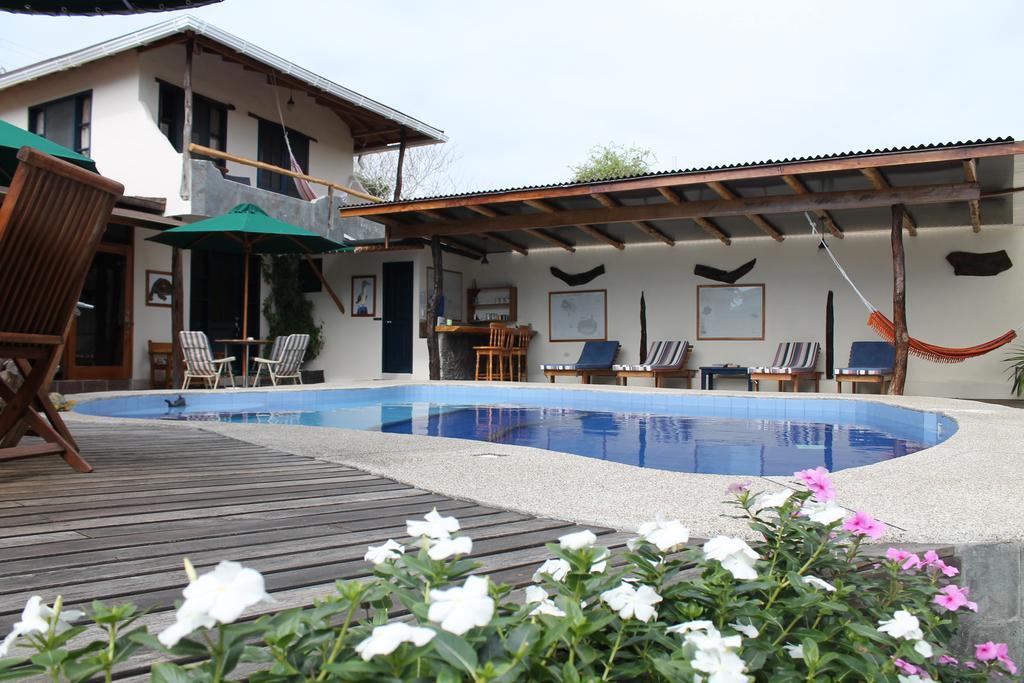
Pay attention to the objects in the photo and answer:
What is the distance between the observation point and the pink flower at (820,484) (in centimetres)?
141

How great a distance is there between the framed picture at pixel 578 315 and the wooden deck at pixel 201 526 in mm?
9367

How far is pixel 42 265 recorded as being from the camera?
2432 mm

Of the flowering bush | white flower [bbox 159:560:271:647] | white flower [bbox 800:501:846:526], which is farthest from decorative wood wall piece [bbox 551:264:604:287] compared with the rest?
white flower [bbox 159:560:271:647]

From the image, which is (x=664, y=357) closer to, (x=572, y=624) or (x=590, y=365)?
(x=590, y=365)

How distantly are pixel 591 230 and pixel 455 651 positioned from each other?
1043cm

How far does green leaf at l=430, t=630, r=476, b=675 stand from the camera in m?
0.79

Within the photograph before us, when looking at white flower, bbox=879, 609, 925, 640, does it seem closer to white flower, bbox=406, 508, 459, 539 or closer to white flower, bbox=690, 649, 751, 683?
white flower, bbox=690, 649, 751, 683

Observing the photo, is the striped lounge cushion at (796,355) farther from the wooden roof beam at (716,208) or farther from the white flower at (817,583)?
the white flower at (817,583)

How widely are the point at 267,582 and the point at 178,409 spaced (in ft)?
22.1

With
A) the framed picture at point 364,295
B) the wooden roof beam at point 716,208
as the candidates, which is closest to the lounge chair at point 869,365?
the wooden roof beam at point 716,208

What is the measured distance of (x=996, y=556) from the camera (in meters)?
1.90

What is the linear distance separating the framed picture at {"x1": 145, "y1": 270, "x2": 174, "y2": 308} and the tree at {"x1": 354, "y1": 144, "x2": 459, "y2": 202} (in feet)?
45.9

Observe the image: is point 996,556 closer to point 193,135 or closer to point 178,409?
point 178,409

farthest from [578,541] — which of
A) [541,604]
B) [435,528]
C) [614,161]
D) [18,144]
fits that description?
[614,161]
